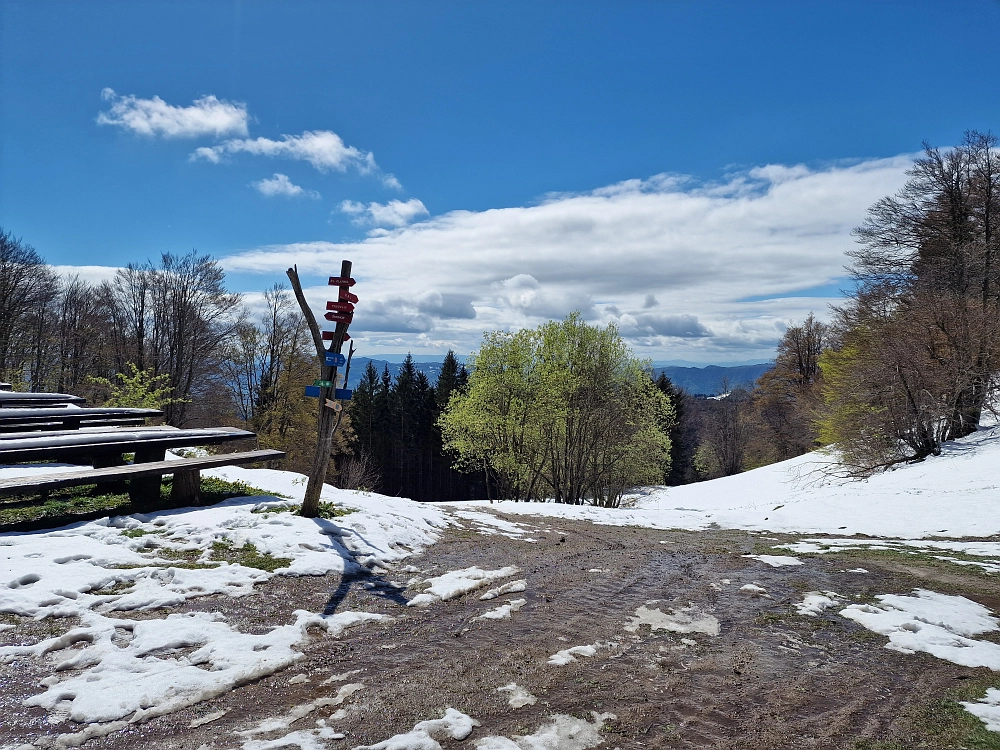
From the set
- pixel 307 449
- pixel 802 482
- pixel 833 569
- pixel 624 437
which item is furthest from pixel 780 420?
pixel 833 569

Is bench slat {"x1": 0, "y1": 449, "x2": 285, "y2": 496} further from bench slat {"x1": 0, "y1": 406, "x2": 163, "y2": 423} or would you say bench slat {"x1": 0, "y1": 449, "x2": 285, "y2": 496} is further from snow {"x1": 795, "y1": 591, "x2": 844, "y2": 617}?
snow {"x1": 795, "y1": 591, "x2": 844, "y2": 617}

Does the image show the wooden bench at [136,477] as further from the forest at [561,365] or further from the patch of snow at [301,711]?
the forest at [561,365]

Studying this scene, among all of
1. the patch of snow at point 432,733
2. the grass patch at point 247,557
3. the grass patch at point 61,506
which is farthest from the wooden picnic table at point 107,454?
the patch of snow at point 432,733

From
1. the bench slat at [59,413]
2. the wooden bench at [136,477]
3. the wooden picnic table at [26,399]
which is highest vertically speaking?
the wooden picnic table at [26,399]

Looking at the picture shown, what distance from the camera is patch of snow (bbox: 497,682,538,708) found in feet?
10.8

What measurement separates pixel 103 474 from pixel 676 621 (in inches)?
242

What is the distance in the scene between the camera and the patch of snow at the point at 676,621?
462 cm

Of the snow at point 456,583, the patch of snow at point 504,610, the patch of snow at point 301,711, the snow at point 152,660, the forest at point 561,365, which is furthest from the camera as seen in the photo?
the forest at point 561,365

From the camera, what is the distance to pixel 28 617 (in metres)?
3.96

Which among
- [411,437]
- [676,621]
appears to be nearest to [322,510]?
[676,621]

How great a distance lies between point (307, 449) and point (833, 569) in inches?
1083

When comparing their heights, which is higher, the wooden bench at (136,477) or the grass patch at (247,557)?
the wooden bench at (136,477)

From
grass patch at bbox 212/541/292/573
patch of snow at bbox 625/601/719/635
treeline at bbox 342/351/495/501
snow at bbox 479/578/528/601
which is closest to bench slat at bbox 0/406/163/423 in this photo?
grass patch at bbox 212/541/292/573

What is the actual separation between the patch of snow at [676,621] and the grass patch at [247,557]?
340 centimetres
